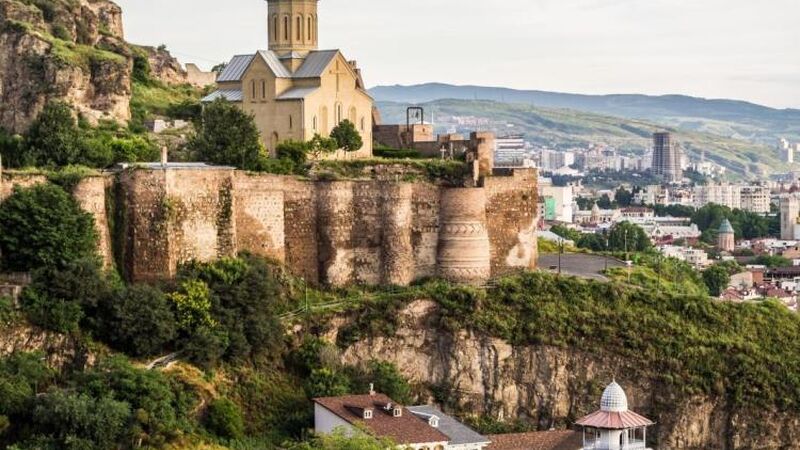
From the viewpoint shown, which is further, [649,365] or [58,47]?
[58,47]

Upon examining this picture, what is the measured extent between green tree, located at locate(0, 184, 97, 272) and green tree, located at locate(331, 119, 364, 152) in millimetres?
13601

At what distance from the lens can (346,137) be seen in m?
58.3

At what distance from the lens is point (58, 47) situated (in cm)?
6378

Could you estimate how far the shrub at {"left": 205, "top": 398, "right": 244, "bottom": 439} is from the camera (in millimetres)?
45625

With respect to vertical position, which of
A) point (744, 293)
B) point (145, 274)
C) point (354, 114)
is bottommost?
point (744, 293)

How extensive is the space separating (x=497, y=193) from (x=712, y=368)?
330 inches

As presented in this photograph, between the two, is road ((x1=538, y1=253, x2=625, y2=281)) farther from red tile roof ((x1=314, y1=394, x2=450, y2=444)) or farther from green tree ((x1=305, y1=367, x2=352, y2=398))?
red tile roof ((x1=314, y1=394, x2=450, y2=444))

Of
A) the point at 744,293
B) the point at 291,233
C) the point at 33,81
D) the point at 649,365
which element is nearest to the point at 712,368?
the point at 649,365

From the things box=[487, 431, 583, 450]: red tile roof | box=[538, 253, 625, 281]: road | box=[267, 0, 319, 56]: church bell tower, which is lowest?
box=[487, 431, 583, 450]: red tile roof

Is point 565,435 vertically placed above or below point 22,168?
below

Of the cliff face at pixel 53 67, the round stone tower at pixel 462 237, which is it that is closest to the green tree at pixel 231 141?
the round stone tower at pixel 462 237

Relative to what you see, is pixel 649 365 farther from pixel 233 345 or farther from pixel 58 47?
pixel 58 47

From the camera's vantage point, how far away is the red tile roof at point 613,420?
48.6 m

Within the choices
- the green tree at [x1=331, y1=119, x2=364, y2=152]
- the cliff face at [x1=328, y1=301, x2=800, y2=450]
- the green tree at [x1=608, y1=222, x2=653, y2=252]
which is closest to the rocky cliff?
the green tree at [x1=331, y1=119, x2=364, y2=152]
